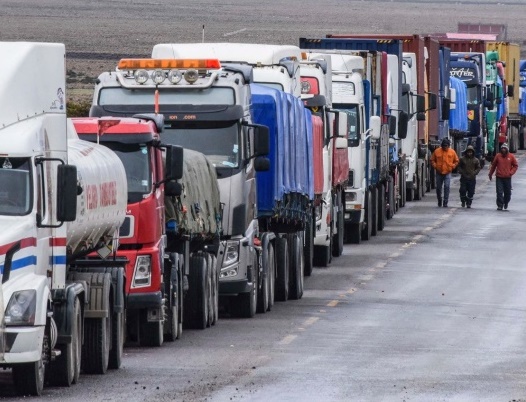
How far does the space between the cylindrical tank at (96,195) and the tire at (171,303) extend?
1.91 m

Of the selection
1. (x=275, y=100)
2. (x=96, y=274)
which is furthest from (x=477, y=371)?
(x=275, y=100)

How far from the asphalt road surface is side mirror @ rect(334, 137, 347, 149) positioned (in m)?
1.93

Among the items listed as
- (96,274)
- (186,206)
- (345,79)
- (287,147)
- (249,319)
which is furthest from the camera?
(345,79)

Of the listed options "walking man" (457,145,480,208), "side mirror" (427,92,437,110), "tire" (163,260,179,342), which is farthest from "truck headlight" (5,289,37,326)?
"side mirror" (427,92,437,110)

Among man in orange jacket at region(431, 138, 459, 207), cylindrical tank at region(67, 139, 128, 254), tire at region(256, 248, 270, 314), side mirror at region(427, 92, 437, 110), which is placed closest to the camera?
cylindrical tank at region(67, 139, 128, 254)

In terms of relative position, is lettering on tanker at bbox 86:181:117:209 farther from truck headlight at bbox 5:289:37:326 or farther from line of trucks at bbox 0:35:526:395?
truck headlight at bbox 5:289:37:326

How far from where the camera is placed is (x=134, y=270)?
1853 cm

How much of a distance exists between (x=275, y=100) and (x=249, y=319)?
2.93 m

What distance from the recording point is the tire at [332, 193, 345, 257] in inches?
1257

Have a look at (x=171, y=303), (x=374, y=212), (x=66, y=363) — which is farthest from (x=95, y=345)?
(x=374, y=212)

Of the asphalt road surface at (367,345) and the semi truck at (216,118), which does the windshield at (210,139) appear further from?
the asphalt road surface at (367,345)

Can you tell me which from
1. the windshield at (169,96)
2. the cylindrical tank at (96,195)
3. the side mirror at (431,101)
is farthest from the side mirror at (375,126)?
the cylindrical tank at (96,195)

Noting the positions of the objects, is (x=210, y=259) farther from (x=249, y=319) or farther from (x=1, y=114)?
(x=1, y=114)

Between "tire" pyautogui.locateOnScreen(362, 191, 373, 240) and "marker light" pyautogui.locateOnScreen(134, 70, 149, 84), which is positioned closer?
"marker light" pyautogui.locateOnScreen(134, 70, 149, 84)
